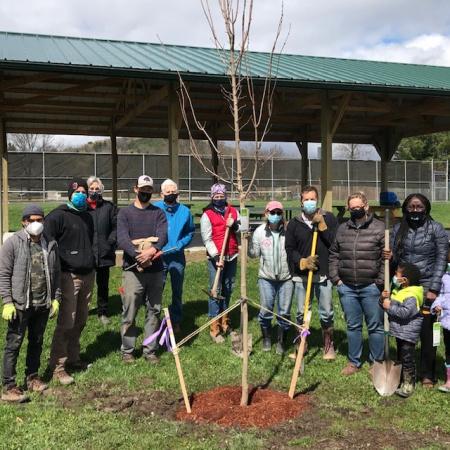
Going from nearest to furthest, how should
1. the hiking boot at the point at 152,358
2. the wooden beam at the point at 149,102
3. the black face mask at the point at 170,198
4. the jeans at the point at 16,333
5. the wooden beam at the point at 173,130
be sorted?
1. the jeans at the point at 16,333
2. the hiking boot at the point at 152,358
3. the black face mask at the point at 170,198
4. the wooden beam at the point at 173,130
5. the wooden beam at the point at 149,102

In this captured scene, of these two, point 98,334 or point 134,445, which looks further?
point 98,334

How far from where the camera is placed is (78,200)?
514 cm

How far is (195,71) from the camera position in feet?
31.7

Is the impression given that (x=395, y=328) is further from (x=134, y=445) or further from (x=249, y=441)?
(x=134, y=445)

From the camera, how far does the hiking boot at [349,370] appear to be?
5.29 metres

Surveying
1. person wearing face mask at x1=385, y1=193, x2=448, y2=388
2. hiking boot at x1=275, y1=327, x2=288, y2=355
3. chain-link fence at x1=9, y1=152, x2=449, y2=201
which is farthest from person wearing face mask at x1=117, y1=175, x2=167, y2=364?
chain-link fence at x1=9, y1=152, x2=449, y2=201

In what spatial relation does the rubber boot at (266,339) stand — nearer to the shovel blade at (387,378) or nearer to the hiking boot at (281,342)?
the hiking boot at (281,342)

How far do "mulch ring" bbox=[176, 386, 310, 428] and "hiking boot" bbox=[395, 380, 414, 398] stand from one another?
2.71 ft

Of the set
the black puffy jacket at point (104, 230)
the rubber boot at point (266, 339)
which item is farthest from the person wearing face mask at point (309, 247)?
the black puffy jacket at point (104, 230)

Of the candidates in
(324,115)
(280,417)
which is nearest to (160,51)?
(324,115)

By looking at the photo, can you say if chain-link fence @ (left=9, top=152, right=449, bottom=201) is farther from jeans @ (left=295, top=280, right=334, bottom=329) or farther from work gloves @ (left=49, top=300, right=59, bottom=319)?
work gloves @ (left=49, top=300, right=59, bottom=319)

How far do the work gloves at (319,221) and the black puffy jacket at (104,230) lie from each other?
102 inches

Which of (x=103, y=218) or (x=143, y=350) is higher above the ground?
(x=103, y=218)

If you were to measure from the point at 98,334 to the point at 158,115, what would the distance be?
10204mm
